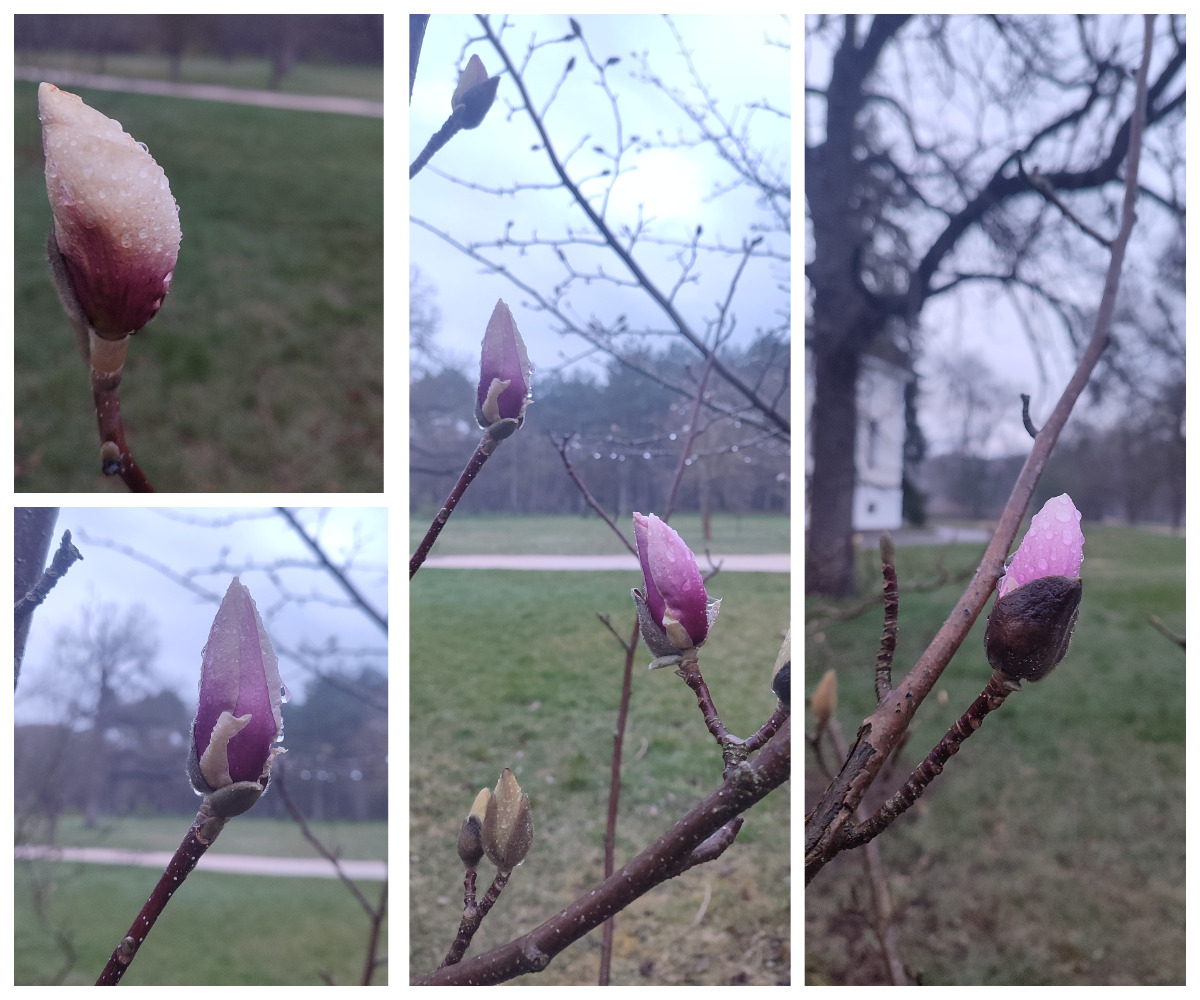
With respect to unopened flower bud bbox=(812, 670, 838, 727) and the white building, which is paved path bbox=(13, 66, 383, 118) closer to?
the white building

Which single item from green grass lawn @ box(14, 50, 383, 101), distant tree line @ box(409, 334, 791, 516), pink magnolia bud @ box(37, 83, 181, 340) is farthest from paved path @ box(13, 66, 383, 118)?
pink magnolia bud @ box(37, 83, 181, 340)

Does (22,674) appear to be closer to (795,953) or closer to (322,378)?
(322,378)

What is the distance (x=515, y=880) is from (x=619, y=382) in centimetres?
47

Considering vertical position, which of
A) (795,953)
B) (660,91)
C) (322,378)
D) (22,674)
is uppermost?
(660,91)

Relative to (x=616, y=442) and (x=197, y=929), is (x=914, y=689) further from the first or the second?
(x=197, y=929)

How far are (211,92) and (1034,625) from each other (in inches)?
55.3

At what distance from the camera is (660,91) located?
80 cm

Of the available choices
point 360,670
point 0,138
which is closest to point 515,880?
point 360,670

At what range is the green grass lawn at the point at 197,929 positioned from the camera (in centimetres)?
79

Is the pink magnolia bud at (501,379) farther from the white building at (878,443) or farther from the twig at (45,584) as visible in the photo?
the white building at (878,443)

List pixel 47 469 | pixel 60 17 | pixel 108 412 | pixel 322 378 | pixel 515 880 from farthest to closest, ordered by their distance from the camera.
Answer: pixel 322 378
pixel 47 469
pixel 60 17
pixel 515 880
pixel 108 412

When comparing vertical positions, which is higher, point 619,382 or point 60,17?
point 60,17

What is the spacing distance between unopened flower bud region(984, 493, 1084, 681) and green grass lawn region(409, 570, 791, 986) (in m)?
0.36

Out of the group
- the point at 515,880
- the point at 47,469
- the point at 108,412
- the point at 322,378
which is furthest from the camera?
the point at 322,378
